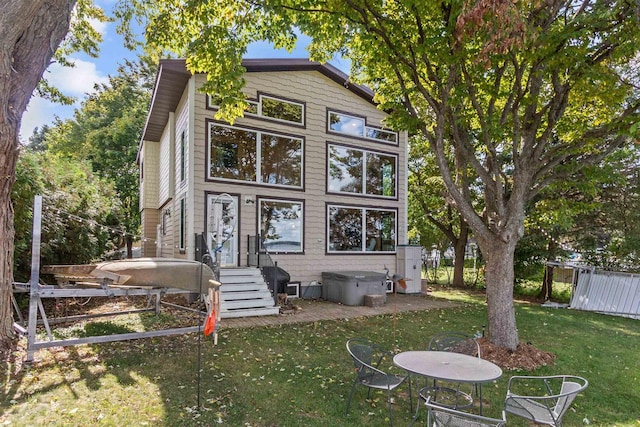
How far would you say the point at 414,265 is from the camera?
1369cm

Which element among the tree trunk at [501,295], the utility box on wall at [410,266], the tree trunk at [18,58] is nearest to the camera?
the tree trunk at [18,58]

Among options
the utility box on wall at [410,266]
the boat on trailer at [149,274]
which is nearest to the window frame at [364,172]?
the utility box on wall at [410,266]

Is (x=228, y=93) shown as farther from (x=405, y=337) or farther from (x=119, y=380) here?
(x=405, y=337)

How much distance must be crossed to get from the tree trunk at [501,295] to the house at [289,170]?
6533 mm

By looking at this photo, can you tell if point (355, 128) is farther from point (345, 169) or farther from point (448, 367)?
point (448, 367)

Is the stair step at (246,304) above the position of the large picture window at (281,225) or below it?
below

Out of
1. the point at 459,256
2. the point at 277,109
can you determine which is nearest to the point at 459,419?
the point at 277,109

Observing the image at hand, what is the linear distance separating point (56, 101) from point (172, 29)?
8386mm

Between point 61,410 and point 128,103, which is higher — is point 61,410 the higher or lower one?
the lower one

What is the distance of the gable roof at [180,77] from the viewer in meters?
10.2

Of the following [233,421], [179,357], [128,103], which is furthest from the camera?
[128,103]

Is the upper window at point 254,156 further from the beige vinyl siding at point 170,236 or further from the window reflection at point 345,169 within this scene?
the beige vinyl siding at point 170,236

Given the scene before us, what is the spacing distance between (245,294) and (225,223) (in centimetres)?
251

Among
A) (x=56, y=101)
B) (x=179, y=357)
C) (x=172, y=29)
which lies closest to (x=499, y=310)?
(x=179, y=357)
